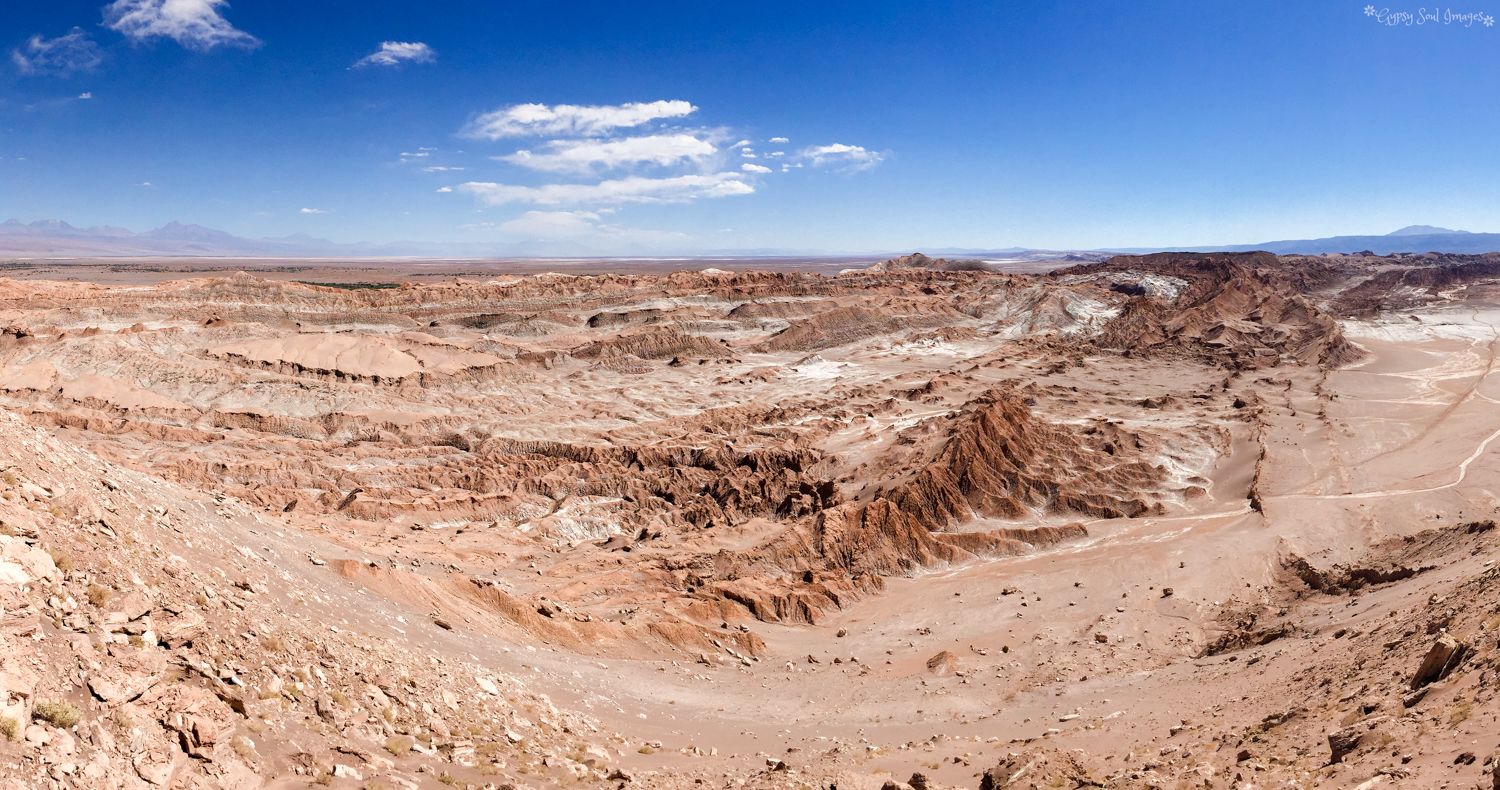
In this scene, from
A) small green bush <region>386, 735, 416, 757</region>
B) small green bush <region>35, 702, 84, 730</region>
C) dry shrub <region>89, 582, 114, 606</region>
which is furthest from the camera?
small green bush <region>386, 735, 416, 757</region>

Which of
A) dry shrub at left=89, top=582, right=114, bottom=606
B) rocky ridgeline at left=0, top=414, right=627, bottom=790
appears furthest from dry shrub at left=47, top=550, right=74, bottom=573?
dry shrub at left=89, top=582, right=114, bottom=606

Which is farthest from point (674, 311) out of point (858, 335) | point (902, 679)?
point (902, 679)

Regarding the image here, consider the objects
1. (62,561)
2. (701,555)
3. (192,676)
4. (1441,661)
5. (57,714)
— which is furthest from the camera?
(701,555)

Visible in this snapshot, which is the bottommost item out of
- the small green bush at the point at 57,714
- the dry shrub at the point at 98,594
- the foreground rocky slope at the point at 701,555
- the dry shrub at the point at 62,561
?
the foreground rocky slope at the point at 701,555

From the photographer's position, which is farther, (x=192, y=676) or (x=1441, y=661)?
(x=1441, y=661)

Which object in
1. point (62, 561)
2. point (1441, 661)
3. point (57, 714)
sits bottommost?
point (1441, 661)

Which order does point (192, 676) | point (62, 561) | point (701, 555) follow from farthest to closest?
point (701, 555) < point (62, 561) < point (192, 676)

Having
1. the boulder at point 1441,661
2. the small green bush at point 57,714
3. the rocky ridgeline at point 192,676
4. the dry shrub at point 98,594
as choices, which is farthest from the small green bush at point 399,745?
the boulder at point 1441,661

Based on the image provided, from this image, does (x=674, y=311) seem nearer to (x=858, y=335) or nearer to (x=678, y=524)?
(x=858, y=335)

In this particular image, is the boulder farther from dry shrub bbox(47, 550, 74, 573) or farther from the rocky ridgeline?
dry shrub bbox(47, 550, 74, 573)

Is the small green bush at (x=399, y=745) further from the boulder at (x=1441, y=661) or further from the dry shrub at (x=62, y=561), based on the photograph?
the boulder at (x=1441, y=661)

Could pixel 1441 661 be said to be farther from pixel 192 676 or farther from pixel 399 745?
pixel 192 676

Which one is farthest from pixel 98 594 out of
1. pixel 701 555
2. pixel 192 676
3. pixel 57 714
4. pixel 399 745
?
pixel 701 555
